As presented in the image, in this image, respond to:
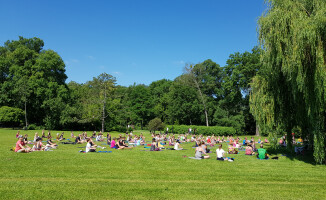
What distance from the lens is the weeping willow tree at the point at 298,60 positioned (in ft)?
41.6

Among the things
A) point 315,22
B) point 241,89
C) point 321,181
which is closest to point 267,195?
point 321,181

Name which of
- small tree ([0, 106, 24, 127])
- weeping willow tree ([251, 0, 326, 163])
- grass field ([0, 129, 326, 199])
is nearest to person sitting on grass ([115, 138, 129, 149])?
grass field ([0, 129, 326, 199])

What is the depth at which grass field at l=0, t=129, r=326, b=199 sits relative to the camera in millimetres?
7555

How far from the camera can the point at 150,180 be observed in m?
9.34

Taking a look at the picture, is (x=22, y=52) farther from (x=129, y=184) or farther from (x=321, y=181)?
(x=321, y=181)

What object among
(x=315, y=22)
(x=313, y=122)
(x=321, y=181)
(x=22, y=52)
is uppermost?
(x=22, y=52)

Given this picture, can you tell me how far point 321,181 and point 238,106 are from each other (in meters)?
43.3

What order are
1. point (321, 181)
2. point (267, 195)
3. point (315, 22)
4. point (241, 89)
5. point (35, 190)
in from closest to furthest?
point (35, 190) < point (267, 195) < point (321, 181) < point (315, 22) < point (241, 89)

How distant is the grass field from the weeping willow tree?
2.99 meters

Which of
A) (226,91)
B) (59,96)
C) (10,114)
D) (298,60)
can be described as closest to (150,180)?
(298,60)

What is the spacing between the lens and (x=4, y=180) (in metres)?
8.27

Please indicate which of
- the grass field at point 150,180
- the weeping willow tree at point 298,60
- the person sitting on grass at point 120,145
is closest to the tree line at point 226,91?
the weeping willow tree at point 298,60

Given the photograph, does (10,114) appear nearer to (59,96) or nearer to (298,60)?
(59,96)

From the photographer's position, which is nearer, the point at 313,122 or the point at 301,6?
the point at 313,122
